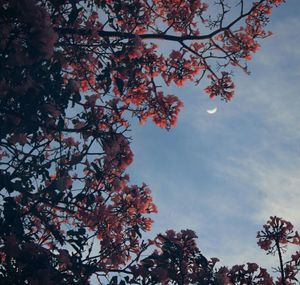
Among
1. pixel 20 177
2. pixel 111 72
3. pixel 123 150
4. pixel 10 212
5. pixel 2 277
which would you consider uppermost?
pixel 111 72

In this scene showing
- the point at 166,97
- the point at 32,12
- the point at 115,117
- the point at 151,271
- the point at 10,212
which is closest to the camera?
the point at 32,12

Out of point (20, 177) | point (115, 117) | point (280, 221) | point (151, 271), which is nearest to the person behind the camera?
point (20, 177)

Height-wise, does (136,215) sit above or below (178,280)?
above

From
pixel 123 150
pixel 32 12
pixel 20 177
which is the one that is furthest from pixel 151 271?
pixel 32 12

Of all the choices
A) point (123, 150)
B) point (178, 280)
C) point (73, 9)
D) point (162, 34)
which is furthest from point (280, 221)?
point (73, 9)

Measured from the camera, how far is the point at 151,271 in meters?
5.96

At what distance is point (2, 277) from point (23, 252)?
386 mm

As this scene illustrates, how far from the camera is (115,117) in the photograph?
636 cm

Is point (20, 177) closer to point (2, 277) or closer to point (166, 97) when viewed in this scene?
point (2, 277)

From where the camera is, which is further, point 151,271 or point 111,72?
point 111,72

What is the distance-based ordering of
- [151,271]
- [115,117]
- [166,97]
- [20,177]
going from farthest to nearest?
[166,97], [115,117], [151,271], [20,177]

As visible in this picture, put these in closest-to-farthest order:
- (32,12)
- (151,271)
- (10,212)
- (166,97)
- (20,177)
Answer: (32,12)
(10,212)
(20,177)
(151,271)
(166,97)

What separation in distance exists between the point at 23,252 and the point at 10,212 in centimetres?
57

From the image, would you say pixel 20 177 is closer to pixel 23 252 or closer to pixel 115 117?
pixel 23 252
